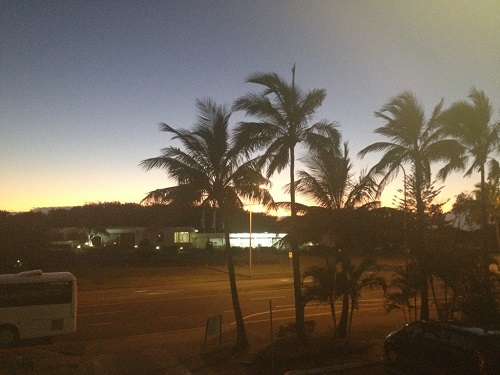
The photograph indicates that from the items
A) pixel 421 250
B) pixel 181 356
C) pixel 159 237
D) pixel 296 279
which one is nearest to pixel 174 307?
pixel 181 356

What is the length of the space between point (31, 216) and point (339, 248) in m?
40.2

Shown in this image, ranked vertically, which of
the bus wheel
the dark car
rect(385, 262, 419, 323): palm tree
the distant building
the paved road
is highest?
the distant building

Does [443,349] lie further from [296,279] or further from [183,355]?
[183,355]

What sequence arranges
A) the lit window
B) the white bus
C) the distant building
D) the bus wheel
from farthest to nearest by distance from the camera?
the lit window → the distant building → the white bus → the bus wheel

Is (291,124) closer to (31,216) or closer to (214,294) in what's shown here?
(214,294)

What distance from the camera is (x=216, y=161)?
17.2m

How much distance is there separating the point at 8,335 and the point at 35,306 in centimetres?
127

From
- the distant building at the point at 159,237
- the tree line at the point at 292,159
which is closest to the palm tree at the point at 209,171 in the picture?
the tree line at the point at 292,159

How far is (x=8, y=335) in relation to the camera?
1758 cm

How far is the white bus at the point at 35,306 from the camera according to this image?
1769 centimetres

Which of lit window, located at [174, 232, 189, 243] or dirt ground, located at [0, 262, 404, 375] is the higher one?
lit window, located at [174, 232, 189, 243]

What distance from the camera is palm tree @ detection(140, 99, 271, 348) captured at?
17031 millimetres

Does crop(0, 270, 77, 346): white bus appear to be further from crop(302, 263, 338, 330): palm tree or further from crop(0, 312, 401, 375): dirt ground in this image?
crop(302, 263, 338, 330): palm tree

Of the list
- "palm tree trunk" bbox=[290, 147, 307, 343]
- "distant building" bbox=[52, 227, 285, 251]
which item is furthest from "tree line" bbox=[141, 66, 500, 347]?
"distant building" bbox=[52, 227, 285, 251]
